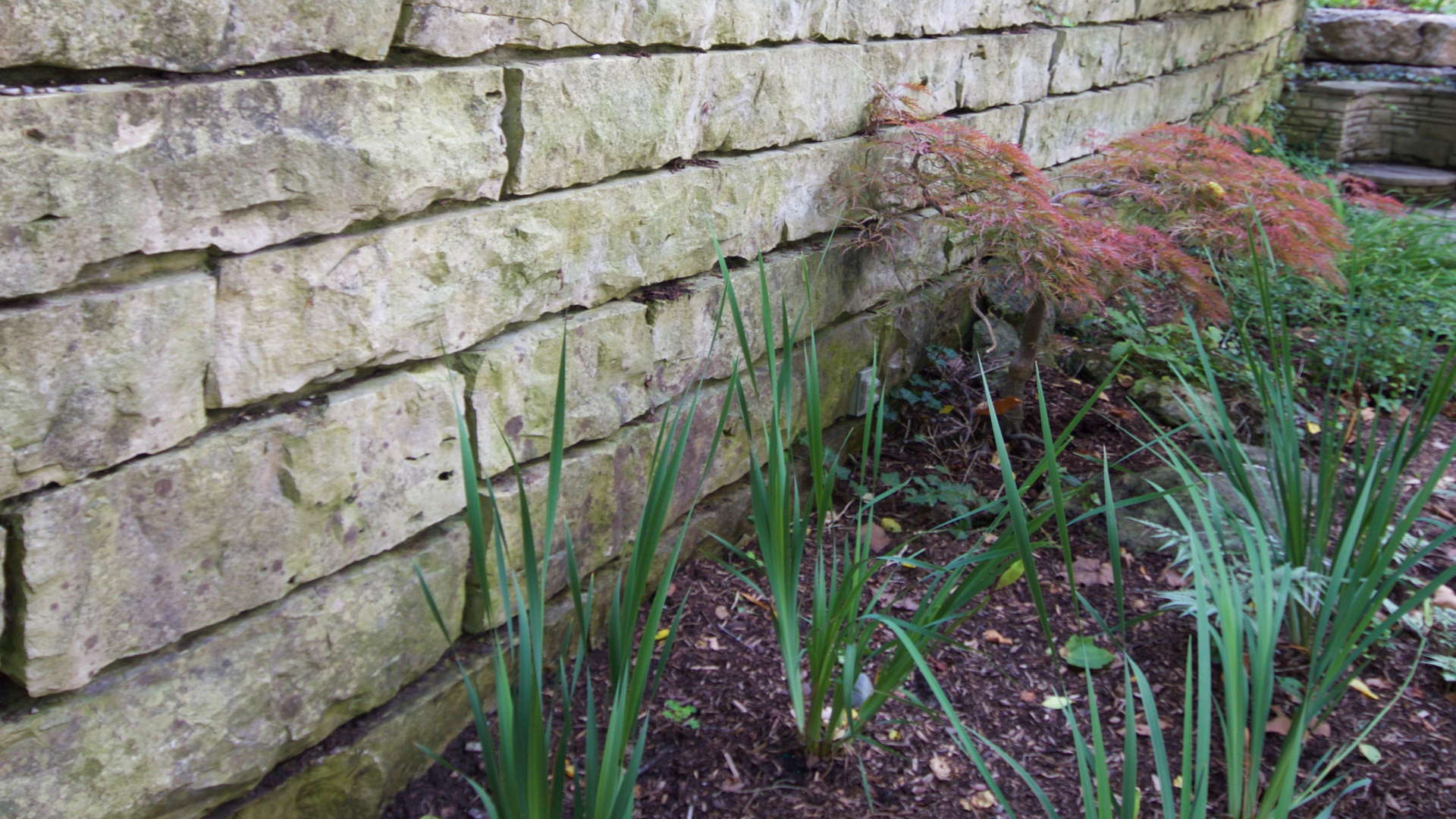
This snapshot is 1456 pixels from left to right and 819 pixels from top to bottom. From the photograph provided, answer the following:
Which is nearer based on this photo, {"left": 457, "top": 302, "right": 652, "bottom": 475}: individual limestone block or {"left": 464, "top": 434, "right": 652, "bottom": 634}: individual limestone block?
{"left": 457, "top": 302, "right": 652, "bottom": 475}: individual limestone block

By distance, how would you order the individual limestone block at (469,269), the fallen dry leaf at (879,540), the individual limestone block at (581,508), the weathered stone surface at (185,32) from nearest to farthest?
1. the weathered stone surface at (185,32)
2. the individual limestone block at (469,269)
3. the individual limestone block at (581,508)
4. the fallen dry leaf at (879,540)

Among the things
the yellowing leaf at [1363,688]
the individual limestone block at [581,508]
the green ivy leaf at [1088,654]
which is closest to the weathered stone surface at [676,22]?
the individual limestone block at [581,508]

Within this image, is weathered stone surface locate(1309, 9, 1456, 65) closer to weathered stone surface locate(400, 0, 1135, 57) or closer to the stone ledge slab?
the stone ledge slab

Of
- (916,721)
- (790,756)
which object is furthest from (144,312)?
(916,721)

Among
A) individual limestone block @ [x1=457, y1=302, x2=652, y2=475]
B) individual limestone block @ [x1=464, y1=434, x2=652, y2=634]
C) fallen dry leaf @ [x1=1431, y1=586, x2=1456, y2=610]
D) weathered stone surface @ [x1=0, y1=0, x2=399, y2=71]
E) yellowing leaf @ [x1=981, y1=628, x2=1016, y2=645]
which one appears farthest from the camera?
fallen dry leaf @ [x1=1431, y1=586, x2=1456, y2=610]

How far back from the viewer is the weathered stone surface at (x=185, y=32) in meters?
1.14

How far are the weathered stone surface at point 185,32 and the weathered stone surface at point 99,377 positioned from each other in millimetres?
260

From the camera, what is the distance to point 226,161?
1334 millimetres

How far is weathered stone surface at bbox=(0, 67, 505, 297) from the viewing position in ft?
3.87

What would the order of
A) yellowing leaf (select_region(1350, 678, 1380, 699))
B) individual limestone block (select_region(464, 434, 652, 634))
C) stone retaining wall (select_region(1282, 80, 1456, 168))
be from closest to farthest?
individual limestone block (select_region(464, 434, 652, 634)) < yellowing leaf (select_region(1350, 678, 1380, 699)) < stone retaining wall (select_region(1282, 80, 1456, 168))

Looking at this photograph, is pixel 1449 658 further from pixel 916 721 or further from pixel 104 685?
pixel 104 685

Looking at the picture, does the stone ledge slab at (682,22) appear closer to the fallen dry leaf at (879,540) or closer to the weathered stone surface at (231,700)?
the weathered stone surface at (231,700)

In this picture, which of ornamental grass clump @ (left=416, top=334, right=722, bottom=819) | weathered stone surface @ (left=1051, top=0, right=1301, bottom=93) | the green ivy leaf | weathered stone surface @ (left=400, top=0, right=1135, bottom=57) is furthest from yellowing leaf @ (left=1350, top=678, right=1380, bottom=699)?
weathered stone surface @ (left=1051, top=0, right=1301, bottom=93)

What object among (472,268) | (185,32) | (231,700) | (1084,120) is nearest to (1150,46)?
(1084,120)
